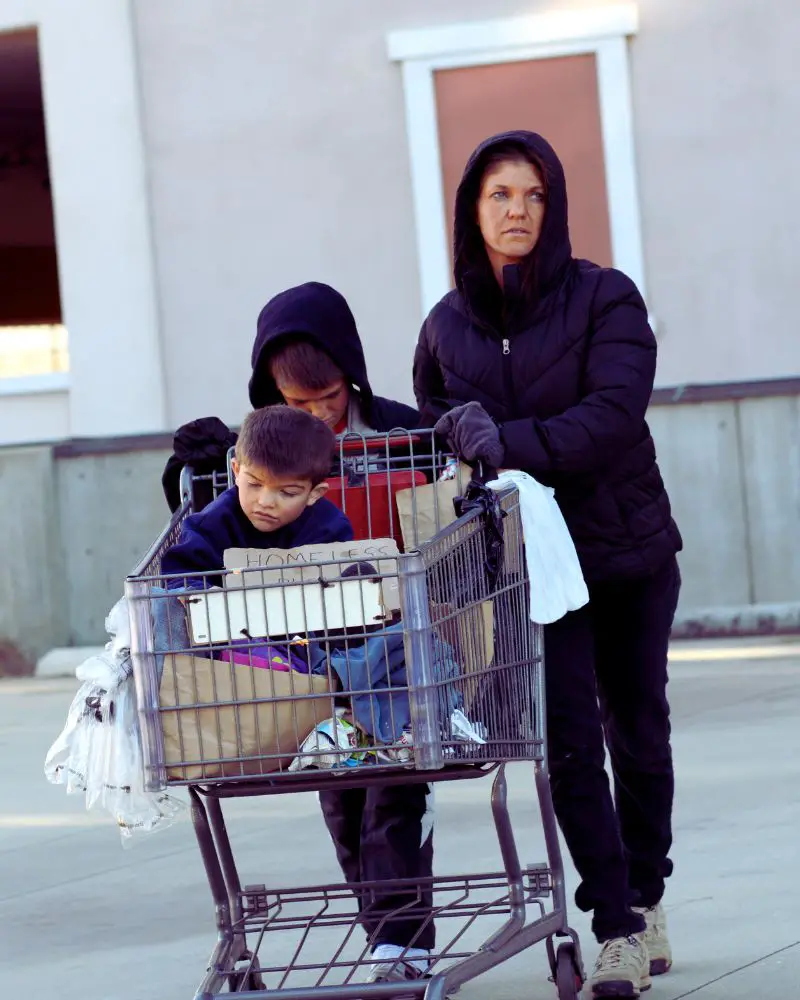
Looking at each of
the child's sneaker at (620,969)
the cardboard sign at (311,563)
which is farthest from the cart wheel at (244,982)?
the cardboard sign at (311,563)

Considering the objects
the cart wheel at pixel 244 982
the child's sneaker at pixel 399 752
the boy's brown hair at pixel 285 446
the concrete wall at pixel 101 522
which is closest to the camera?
the child's sneaker at pixel 399 752

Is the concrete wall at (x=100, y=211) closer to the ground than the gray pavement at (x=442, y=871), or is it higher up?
higher up

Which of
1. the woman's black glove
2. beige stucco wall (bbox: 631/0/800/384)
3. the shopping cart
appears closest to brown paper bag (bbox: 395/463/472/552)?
the woman's black glove

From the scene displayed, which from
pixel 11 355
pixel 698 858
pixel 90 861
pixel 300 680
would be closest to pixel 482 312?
pixel 300 680

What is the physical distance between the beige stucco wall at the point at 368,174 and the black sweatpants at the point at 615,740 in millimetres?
6984

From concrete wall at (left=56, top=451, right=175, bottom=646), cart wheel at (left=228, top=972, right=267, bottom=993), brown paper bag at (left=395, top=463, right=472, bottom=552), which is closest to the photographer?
cart wheel at (left=228, top=972, right=267, bottom=993)

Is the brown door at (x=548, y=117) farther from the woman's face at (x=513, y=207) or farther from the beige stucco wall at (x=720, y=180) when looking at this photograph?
the woman's face at (x=513, y=207)

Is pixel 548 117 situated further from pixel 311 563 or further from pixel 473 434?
pixel 311 563

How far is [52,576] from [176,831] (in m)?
5.39

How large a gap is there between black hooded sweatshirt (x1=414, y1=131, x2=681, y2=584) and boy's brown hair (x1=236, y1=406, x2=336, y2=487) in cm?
57

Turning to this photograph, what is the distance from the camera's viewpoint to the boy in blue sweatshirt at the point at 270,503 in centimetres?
340

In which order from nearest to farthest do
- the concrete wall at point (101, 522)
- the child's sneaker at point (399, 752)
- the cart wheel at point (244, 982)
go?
the child's sneaker at point (399, 752)
the cart wheel at point (244, 982)
the concrete wall at point (101, 522)

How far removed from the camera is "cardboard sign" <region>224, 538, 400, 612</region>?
3.19m

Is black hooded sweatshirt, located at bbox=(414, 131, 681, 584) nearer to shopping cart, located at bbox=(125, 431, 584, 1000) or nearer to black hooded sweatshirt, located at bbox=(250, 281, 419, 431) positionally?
black hooded sweatshirt, located at bbox=(250, 281, 419, 431)
